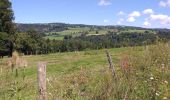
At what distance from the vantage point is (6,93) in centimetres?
1045

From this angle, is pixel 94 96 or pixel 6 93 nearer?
pixel 94 96

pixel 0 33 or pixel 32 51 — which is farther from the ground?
pixel 0 33

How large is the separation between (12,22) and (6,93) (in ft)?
110

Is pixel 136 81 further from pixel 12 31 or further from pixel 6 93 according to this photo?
pixel 12 31

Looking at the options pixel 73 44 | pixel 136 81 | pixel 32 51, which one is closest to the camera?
pixel 136 81

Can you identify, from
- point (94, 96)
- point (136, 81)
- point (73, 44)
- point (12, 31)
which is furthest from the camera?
point (73, 44)

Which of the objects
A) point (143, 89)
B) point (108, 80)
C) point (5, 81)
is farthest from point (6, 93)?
point (143, 89)

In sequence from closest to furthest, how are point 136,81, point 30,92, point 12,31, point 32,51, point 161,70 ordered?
point 136,81 < point 161,70 < point 30,92 < point 12,31 < point 32,51

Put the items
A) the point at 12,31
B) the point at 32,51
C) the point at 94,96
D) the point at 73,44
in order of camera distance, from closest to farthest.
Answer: the point at 94,96 → the point at 12,31 → the point at 32,51 → the point at 73,44

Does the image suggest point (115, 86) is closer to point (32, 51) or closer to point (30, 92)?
point (30, 92)

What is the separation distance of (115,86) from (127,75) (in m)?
1.22

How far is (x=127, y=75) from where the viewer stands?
947cm

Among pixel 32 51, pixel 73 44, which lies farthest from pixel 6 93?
pixel 73 44

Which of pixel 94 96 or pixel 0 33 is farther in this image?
pixel 0 33
